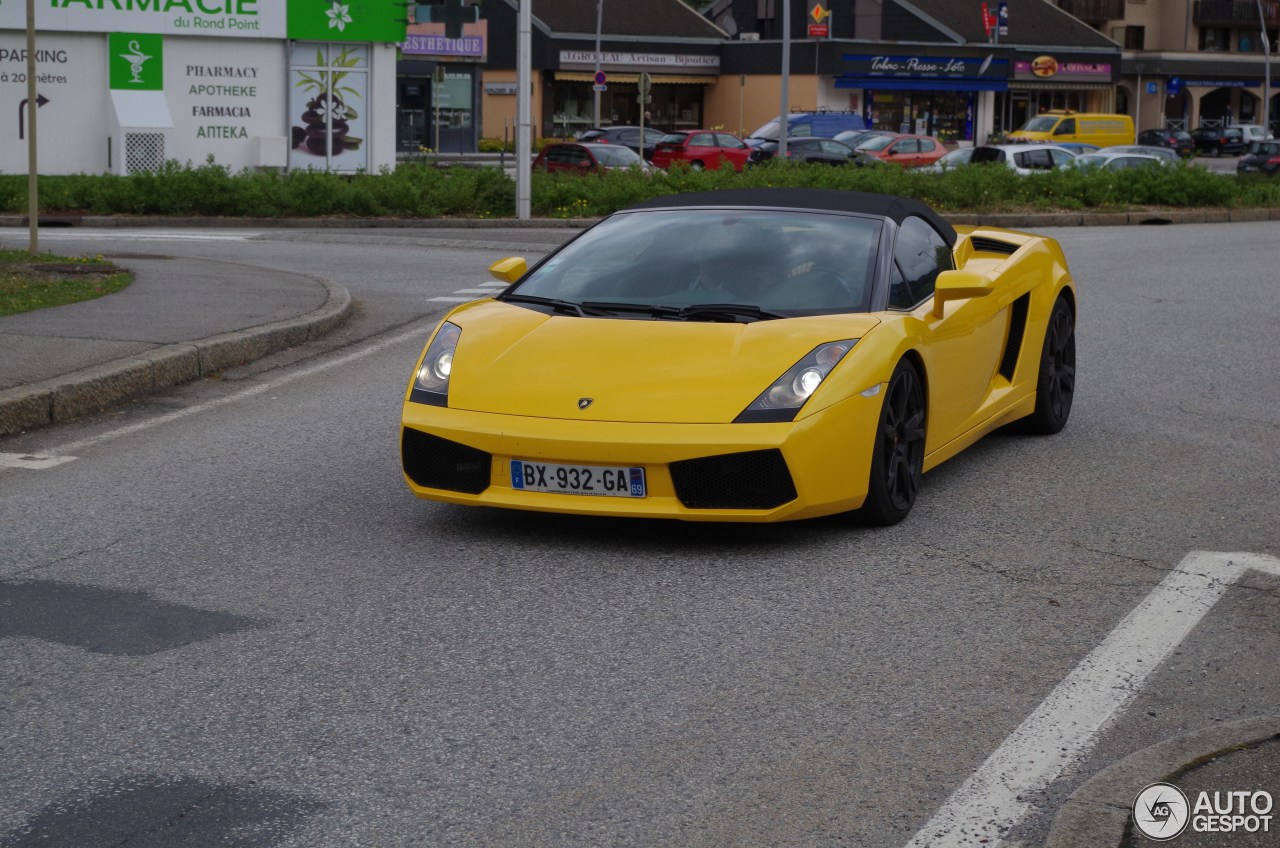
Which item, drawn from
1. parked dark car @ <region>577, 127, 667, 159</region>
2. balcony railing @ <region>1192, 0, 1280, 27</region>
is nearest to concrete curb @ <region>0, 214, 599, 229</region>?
parked dark car @ <region>577, 127, 667, 159</region>

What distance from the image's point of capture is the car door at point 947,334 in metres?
6.73

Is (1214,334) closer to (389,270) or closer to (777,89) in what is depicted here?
(389,270)

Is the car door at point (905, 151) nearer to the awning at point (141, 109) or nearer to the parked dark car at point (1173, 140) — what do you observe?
the awning at point (141, 109)

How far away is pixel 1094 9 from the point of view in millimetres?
83312

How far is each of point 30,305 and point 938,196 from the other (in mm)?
18842

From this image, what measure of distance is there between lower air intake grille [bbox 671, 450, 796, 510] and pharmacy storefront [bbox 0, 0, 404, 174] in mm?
26525

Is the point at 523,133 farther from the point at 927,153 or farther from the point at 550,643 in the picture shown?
the point at 550,643

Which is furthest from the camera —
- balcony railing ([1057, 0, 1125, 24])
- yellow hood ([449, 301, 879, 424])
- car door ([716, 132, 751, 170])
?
balcony railing ([1057, 0, 1125, 24])

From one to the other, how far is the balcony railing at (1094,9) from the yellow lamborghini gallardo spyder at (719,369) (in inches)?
3167

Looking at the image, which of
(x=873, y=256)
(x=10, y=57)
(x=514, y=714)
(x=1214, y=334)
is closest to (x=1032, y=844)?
(x=514, y=714)

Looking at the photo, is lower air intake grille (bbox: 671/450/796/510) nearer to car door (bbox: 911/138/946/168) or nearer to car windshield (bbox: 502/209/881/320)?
car windshield (bbox: 502/209/881/320)

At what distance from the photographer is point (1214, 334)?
39.9 feet

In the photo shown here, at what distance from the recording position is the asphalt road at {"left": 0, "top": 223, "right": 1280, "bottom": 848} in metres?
3.70

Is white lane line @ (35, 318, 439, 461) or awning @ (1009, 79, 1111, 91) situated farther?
awning @ (1009, 79, 1111, 91)
